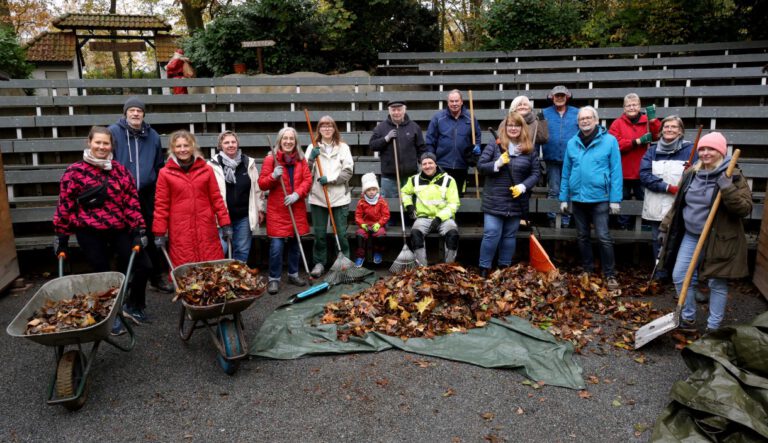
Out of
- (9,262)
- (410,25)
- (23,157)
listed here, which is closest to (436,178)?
(9,262)

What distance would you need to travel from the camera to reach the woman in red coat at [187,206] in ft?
18.0

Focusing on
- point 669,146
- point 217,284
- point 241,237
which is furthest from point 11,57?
point 669,146

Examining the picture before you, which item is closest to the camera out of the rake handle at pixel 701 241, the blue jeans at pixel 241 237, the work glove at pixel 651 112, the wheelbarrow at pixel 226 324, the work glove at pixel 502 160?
the wheelbarrow at pixel 226 324

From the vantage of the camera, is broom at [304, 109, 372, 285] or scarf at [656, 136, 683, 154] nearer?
scarf at [656, 136, 683, 154]

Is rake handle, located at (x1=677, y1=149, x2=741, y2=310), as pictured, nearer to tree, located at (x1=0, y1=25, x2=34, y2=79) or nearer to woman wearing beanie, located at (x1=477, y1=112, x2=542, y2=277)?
woman wearing beanie, located at (x1=477, y1=112, x2=542, y2=277)

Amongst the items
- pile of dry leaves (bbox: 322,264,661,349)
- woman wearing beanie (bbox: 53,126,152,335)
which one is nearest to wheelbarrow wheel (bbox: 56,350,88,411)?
woman wearing beanie (bbox: 53,126,152,335)

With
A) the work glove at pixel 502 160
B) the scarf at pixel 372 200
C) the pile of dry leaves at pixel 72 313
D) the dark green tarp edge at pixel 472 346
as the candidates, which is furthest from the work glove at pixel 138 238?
the work glove at pixel 502 160

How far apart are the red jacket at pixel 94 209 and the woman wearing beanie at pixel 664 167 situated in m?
5.57

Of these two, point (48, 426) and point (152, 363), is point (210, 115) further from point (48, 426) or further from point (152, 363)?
point (48, 426)

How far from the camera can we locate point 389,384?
4.39 meters

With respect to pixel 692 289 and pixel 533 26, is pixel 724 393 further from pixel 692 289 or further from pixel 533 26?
pixel 533 26

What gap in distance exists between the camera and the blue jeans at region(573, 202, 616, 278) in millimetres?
6426

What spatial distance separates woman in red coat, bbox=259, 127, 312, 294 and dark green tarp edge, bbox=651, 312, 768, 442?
4356 millimetres

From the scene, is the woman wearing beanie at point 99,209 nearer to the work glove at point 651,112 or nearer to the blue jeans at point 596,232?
the blue jeans at point 596,232
